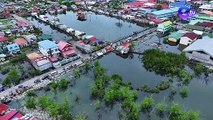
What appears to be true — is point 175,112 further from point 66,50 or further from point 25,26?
point 25,26


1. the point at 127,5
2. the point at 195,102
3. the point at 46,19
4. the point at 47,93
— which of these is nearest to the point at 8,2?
the point at 46,19

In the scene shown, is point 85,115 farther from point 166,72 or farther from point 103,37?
point 103,37

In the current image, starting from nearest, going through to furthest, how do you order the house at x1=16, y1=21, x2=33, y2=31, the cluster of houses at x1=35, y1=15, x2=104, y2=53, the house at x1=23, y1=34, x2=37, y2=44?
the cluster of houses at x1=35, y1=15, x2=104, y2=53 → the house at x1=23, y1=34, x2=37, y2=44 → the house at x1=16, y1=21, x2=33, y2=31

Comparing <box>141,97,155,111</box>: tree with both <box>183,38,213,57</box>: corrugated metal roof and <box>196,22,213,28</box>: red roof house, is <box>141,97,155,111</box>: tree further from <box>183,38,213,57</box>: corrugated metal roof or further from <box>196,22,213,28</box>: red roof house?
<box>196,22,213,28</box>: red roof house

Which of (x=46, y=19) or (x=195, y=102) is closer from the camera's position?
(x=195, y=102)

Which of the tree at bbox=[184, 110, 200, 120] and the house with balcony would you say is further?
the house with balcony

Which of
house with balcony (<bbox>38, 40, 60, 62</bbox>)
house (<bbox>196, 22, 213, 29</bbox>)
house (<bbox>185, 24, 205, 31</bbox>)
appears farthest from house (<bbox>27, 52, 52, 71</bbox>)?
house (<bbox>196, 22, 213, 29</bbox>)
